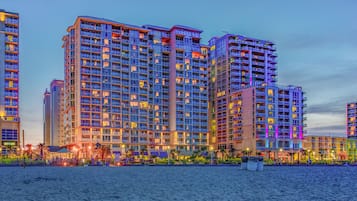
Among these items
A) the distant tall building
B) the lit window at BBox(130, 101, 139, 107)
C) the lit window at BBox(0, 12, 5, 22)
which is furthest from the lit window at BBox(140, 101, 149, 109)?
the lit window at BBox(0, 12, 5, 22)

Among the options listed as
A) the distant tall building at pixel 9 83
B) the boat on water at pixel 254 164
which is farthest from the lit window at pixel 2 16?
the boat on water at pixel 254 164

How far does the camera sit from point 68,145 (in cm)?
18262

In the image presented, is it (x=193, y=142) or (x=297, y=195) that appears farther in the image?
(x=193, y=142)

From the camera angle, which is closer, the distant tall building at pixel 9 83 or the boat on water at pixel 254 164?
the boat on water at pixel 254 164

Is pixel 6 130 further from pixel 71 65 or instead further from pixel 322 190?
pixel 322 190

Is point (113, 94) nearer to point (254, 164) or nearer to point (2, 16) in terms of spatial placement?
point (2, 16)

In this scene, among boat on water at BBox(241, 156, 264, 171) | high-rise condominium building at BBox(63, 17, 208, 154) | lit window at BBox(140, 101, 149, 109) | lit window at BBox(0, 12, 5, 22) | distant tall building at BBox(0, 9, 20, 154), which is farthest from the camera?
lit window at BBox(140, 101, 149, 109)

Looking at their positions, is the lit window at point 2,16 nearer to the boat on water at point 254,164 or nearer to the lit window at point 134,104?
the lit window at point 134,104

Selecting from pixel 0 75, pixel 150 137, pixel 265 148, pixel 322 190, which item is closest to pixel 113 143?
pixel 150 137

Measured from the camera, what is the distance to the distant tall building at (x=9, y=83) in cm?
15488

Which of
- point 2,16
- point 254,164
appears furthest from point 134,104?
point 254,164

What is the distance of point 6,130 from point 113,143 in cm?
4274

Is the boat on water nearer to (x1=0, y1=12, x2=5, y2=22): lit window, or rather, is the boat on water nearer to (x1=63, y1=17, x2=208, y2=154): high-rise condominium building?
(x1=63, y1=17, x2=208, y2=154): high-rise condominium building

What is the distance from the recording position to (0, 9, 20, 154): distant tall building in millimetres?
154875
